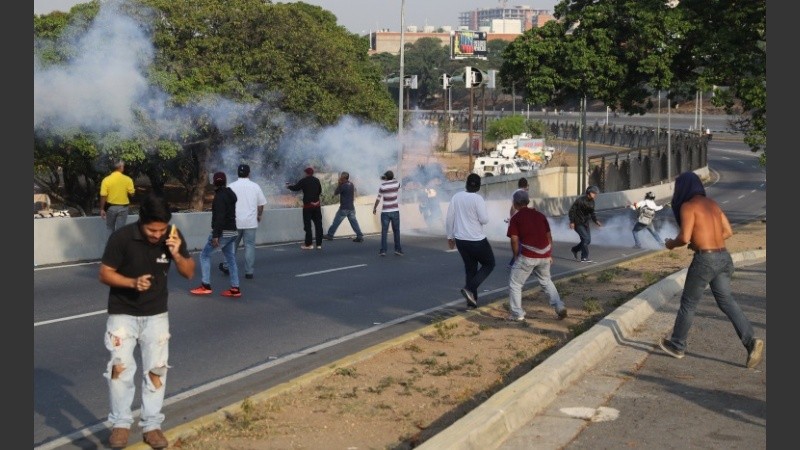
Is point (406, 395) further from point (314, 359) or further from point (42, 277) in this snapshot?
point (42, 277)

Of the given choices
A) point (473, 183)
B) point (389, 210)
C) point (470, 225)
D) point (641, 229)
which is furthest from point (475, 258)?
point (641, 229)

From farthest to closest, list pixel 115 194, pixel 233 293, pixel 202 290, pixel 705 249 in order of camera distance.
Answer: pixel 115 194
pixel 202 290
pixel 233 293
pixel 705 249

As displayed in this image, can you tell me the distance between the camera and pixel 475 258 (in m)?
14.8

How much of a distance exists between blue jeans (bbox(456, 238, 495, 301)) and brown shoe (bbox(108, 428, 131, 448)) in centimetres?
759

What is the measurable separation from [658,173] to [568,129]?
159 feet

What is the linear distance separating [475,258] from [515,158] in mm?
63562

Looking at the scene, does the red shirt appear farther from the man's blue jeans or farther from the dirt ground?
the man's blue jeans

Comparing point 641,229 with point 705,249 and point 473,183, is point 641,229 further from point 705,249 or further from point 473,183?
point 705,249

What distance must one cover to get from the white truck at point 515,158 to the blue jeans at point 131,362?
59.6 metres

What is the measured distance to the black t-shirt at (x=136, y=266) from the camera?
7.44m

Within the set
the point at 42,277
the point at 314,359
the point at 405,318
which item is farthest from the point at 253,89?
the point at 314,359

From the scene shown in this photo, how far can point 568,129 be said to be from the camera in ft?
378

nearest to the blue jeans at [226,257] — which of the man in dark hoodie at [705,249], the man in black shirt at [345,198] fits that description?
the man in dark hoodie at [705,249]

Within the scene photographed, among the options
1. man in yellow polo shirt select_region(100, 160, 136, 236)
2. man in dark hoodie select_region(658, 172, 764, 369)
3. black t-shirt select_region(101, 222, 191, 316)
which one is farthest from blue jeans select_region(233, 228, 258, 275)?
black t-shirt select_region(101, 222, 191, 316)
